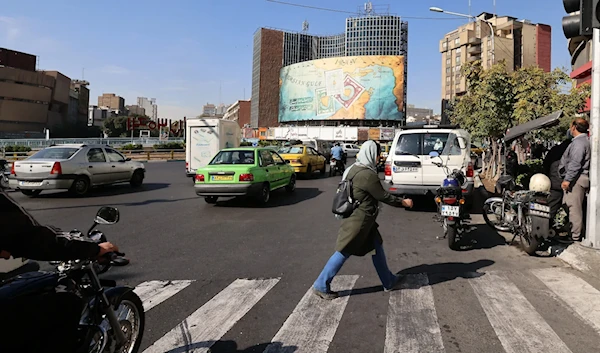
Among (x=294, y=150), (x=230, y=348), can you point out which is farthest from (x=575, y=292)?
(x=294, y=150)

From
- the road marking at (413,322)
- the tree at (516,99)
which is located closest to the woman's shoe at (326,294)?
the road marking at (413,322)

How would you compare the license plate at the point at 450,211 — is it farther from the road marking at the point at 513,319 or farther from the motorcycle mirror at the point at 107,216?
the motorcycle mirror at the point at 107,216

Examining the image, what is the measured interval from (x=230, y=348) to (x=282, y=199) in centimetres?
880

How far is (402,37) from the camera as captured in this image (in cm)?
10819

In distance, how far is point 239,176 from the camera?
33.0 ft

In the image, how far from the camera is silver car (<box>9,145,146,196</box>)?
441 inches

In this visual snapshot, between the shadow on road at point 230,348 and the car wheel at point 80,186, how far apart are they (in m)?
10.3

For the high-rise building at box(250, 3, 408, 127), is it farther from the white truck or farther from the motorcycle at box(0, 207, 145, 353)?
the motorcycle at box(0, 207, 145, 353)

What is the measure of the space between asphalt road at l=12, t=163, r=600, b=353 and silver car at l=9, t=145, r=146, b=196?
12.0ft

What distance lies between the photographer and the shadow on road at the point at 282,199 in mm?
10867

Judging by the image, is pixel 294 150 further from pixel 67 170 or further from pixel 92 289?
pixel 92 289

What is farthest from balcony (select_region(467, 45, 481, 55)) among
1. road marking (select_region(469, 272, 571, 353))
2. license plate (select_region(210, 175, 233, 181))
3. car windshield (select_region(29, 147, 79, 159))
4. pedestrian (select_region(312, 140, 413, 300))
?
pedestrian (select_region(312, 140, 413, 300))

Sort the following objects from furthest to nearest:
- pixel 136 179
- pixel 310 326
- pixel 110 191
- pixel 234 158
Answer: pixel 136 179 → pixel 110 191 → pixel 234 158 → pixel 310 326

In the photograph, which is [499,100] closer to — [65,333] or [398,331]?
[398,331]
